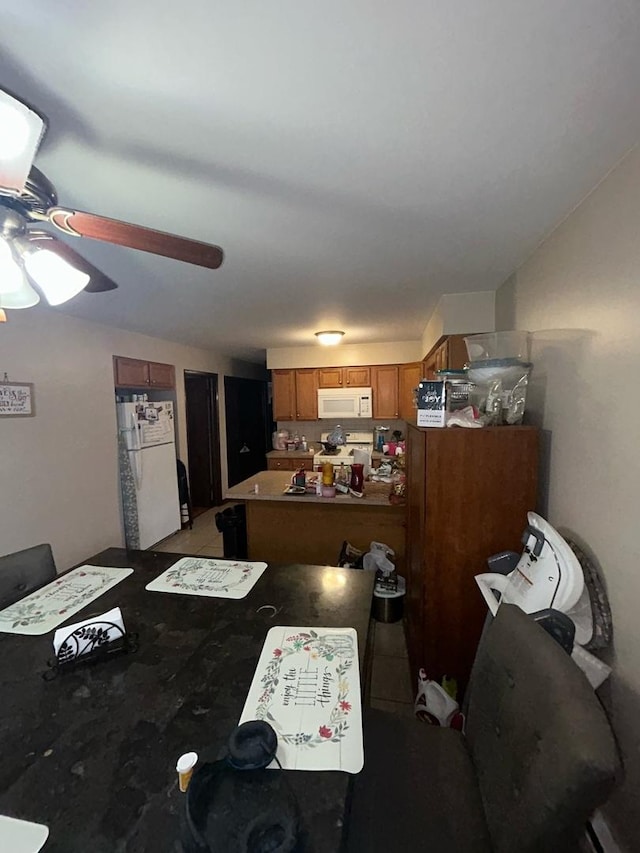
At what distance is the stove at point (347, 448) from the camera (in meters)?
4.32

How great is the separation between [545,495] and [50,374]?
3.49m

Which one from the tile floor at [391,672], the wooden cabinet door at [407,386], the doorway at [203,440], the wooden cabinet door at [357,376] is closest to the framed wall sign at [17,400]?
the doorway at [203,440]

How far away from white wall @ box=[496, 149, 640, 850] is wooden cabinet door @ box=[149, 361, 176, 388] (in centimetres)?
371

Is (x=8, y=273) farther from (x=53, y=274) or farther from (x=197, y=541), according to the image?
(x=197, y=541)

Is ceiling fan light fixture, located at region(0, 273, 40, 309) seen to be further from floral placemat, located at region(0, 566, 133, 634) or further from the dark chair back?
the dark chair back

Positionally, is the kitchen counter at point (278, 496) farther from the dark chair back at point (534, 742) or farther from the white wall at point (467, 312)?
the dark chair back at point (534, 742)

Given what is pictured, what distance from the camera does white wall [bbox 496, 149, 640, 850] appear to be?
1083mm

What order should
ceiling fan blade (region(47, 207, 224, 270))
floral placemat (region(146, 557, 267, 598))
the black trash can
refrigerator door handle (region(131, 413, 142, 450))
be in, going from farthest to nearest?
1. refrigerator door handle (region(131, 413, 142, 450))
2. the black trash can
3. floral placemat (region(146, 557, 267, 598))
4. ceiling fan blade (region(47, 207, 224, 270))

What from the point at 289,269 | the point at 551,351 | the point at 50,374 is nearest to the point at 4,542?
the point at 50,374

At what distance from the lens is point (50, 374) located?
2.83m

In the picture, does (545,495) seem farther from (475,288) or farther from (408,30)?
(408,30)

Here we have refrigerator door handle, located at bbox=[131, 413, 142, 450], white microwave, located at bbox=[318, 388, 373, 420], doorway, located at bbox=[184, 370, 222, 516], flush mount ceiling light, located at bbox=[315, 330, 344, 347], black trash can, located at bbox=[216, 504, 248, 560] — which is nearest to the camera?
black trash can, located at bbox=[216, 504, 248, 560]

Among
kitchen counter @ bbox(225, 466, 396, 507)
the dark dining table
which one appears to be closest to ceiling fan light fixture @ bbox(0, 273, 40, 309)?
the dark dining table

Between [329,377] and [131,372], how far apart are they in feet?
7.83
